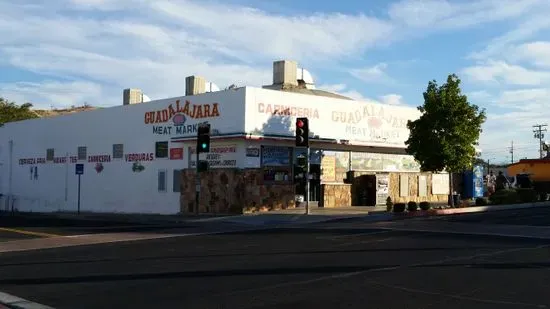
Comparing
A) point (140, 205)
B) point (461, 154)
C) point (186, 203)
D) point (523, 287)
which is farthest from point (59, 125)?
point (523, 287)

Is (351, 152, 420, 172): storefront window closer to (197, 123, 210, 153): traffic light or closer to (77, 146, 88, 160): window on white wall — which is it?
(197, 123, 210, 153): traffic light

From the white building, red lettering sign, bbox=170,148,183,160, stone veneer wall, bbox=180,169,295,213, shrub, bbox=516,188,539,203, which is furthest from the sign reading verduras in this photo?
shrub, bbox=516,188,539,203

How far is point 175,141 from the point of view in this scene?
34.8 m

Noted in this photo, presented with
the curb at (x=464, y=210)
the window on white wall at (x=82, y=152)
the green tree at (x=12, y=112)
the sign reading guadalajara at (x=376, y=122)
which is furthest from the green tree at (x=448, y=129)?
the green tree at (x=12, y=112)

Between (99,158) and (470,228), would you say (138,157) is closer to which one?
(99,158)

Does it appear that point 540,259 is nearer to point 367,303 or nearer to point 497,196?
point 367,303

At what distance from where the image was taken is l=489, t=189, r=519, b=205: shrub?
35219 mm

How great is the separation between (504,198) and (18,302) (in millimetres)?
30803

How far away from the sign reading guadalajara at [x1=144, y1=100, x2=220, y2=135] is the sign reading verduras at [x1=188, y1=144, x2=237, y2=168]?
1491 millimetres

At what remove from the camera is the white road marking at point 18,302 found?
9.27 meters

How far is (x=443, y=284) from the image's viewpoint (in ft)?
34.3

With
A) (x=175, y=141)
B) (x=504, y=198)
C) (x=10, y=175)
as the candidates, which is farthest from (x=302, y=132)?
(x=10, y=175)

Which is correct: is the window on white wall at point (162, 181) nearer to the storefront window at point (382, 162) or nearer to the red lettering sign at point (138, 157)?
the red lettering sign at point (138, 157)

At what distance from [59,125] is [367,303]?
1589 inches
